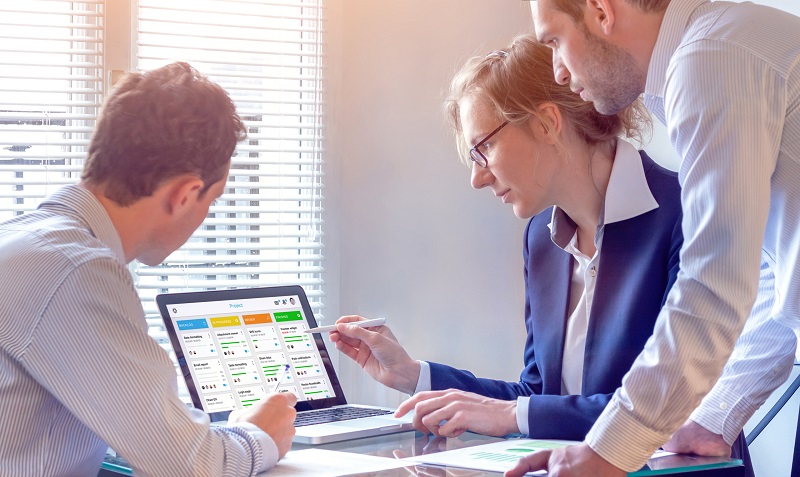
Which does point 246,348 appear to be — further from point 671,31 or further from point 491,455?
point 671,31

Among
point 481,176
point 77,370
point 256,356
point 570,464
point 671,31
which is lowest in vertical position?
point 256,356

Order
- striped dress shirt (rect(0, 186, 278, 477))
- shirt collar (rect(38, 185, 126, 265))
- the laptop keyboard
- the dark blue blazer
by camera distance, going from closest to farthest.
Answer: striped dress shirt (rect(0, 186, 278, 477)) < shirt collar (rect(38, 185, 126, 265)) < the dark blue blazer < the laptop keyboard

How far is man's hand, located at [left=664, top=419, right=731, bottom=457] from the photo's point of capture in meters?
1.57

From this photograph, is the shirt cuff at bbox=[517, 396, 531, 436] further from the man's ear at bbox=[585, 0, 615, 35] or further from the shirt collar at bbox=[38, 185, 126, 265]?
the shirt collar at bbox=[38, 185, 126, 265]

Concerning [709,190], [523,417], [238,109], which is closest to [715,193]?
[709,190]

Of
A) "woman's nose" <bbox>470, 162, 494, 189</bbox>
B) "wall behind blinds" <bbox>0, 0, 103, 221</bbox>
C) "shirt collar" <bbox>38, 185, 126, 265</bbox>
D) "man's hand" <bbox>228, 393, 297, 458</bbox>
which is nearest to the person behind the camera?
"shirt collar" <bbox>38, 185, 126, 265</bbox>

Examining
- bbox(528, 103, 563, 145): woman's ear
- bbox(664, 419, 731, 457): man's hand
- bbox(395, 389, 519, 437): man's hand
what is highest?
bbox(528, 103, 563, 145): woman's ear

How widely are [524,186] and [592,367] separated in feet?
1.39

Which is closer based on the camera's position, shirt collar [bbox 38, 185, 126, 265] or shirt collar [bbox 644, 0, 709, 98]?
shirt collar [bbox 38, 185, 126, 265]

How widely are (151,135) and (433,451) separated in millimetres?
721

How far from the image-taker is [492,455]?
1.52 metres

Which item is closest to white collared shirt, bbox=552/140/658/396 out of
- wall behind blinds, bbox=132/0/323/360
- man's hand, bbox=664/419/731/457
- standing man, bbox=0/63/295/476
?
man's hand, bbox=664/419/731/457

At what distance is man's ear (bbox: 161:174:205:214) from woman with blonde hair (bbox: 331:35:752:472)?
65 centimetres

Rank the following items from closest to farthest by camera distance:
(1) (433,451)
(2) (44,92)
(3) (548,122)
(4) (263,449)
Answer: (4) (263,449), (1) (433,451), (3) (548,122), (2) (44,92)
